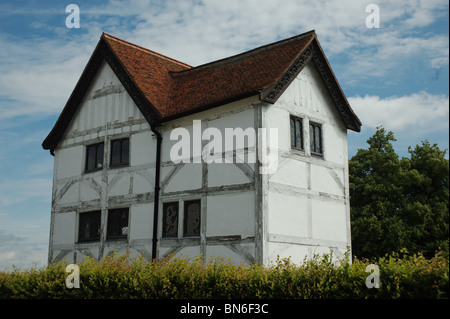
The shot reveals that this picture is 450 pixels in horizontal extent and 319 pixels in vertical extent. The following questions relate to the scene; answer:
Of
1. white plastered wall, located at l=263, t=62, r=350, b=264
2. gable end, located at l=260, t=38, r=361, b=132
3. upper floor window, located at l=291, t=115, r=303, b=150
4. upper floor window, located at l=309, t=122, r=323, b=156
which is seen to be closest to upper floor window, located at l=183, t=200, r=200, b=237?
white plastered wall, located at l=263, t=62, r=350, b=264

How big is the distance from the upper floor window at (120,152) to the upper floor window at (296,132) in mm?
6524

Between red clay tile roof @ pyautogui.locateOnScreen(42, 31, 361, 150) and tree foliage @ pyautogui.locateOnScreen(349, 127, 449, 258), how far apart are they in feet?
37.9

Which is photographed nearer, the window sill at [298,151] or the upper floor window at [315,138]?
the window sill at [298,151]

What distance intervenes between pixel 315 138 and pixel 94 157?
9095 mm

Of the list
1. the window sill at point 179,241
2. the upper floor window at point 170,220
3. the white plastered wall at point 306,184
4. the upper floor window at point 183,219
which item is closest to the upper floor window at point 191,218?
the upper floor window at point 183,219

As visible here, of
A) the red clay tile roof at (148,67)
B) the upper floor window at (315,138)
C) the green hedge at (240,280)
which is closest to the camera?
the green hedge at (240,280)

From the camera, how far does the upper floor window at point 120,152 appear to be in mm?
19984

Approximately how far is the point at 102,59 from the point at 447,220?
22015mm

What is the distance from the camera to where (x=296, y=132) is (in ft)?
58.1
